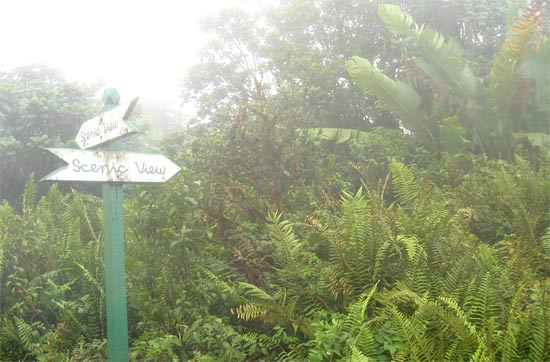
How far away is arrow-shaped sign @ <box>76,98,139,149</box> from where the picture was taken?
3189 millimetres

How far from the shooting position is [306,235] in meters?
4.18

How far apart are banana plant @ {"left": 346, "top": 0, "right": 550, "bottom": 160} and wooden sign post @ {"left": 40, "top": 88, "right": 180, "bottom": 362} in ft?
18.9

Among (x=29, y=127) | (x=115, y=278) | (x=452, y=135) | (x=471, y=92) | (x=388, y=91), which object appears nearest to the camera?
(x=115, y=278)

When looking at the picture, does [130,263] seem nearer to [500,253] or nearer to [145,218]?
[145,218]

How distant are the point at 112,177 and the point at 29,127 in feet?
24.7

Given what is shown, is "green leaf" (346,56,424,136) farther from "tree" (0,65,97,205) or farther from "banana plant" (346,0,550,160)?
"tree" (0,65,97,205)

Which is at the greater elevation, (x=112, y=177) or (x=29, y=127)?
(x=29, y=127)

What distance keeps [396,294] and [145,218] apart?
2.00 metres

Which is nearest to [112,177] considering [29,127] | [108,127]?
[108,127]

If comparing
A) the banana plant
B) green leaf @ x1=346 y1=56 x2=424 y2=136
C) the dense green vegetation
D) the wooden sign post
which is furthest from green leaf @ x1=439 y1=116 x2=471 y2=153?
the wooden sign post

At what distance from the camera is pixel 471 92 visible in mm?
8320

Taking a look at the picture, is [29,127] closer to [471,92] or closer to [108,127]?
[108,127]

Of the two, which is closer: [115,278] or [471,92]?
[115,278]

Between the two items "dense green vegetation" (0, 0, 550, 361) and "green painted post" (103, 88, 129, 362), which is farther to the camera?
"green painted post" (103, 88, 129, 362)
